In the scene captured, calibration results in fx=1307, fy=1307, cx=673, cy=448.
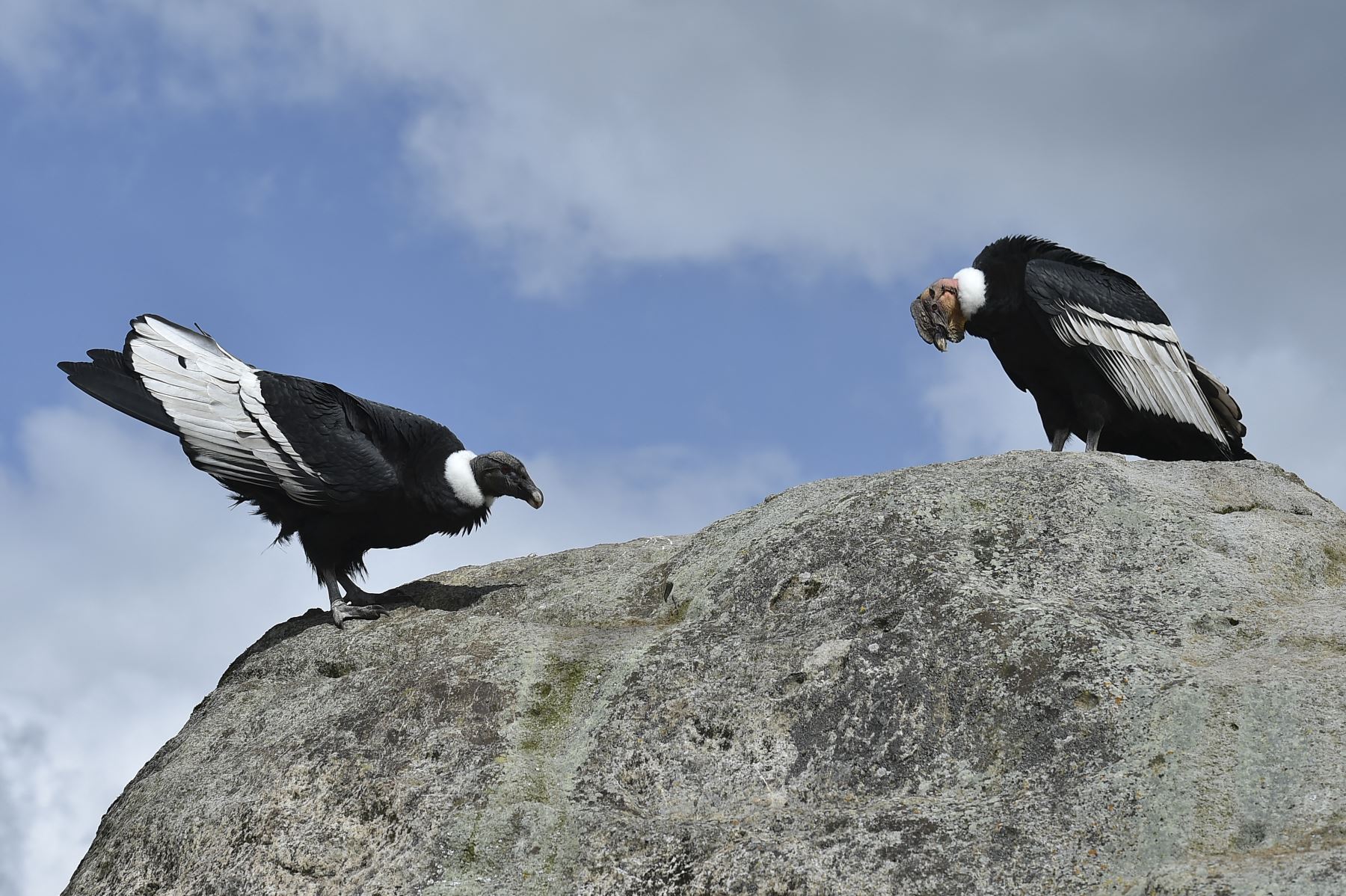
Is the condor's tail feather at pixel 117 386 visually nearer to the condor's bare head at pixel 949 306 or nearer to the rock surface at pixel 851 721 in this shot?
the rock surface at pixel 851 721

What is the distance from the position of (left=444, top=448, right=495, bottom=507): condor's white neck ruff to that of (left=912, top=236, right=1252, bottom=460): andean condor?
190 inches

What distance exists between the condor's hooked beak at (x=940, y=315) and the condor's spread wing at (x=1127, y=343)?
735 millimetres

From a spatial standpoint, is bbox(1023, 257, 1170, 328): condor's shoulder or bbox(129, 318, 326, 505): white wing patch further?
bbox(1023, 257, 1170, 328): condor's shoulder

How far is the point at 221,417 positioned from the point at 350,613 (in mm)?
2144

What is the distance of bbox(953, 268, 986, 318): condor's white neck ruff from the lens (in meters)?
12.8

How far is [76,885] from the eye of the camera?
28.1 ft

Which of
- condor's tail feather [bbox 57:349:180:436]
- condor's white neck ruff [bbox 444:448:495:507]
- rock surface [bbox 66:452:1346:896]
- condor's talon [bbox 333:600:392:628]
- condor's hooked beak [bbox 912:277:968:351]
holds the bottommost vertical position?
rock surface [bbox 66:452:1346:896]

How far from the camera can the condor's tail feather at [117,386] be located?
1127 cm

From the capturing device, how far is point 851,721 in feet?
25.0

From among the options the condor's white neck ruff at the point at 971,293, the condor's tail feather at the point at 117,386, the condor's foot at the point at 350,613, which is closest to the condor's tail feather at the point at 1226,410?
the condor's white neck ruff at the point at 971,293

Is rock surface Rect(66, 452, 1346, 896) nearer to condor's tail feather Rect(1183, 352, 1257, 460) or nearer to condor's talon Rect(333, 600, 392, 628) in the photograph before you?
condor's talon Rect(333, 600, 392, 628)

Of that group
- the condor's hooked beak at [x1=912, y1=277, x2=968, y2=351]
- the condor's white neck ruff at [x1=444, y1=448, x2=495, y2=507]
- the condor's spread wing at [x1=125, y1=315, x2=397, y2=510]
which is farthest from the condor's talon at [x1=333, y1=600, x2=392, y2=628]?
the condor's hooked beak at [x1=912, y1=277, x2=968, y2=351]

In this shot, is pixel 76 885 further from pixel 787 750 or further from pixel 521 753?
pixel 787 750

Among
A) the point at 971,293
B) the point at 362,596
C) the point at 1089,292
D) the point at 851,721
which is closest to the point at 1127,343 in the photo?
the point at 1089,292
